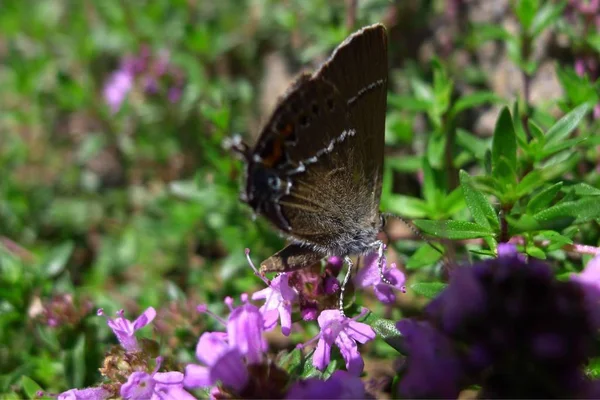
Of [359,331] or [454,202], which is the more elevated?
[454,202]

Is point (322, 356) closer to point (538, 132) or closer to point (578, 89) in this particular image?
point (538, 132)

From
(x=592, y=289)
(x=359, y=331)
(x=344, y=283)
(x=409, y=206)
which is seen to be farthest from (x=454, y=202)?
(x=592, y=289)

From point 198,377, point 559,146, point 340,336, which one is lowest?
point 340,336

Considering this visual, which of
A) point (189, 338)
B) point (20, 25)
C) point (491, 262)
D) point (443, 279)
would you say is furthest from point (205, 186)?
point (20, 25)

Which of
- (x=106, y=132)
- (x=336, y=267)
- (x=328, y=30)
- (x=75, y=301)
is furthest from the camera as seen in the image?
(x=106, y=132)

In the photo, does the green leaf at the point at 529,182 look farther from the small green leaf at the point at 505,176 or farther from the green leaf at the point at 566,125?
the green leaf at the point at 566,125

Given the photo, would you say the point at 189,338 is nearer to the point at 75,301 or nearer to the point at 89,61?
the point at 75,301

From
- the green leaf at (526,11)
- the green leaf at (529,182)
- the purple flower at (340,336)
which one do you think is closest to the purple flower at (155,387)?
the purple flower at (340,336)
